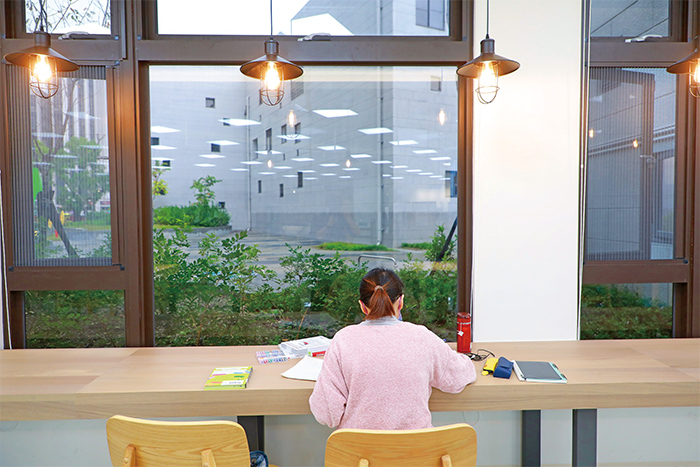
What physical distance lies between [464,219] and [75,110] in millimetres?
2112

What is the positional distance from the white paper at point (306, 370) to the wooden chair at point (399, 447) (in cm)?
44

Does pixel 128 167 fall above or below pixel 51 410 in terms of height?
above

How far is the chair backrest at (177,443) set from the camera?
1216 mm

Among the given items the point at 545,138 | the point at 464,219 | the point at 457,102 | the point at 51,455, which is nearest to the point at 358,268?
the point at 464,219

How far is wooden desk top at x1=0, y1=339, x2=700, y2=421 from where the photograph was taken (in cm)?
154

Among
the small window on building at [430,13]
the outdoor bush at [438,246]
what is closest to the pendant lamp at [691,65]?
the small window on building at [430,13]

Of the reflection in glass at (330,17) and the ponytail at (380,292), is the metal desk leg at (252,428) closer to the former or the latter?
the ponytail at (380,292)

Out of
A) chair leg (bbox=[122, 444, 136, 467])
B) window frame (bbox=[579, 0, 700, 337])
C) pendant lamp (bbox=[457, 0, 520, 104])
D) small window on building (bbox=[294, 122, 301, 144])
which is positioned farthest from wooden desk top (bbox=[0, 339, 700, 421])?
pendant lamp (bbox=[457, 0, 520, 104])

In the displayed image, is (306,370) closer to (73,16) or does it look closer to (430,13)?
(430,13)

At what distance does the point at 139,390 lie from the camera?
60.5 inches

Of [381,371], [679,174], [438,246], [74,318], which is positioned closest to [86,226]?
[74,318]

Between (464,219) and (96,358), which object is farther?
(464,219)

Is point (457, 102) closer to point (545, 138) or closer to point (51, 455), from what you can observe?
point (545, 138)

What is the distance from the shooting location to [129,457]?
1.23 m
